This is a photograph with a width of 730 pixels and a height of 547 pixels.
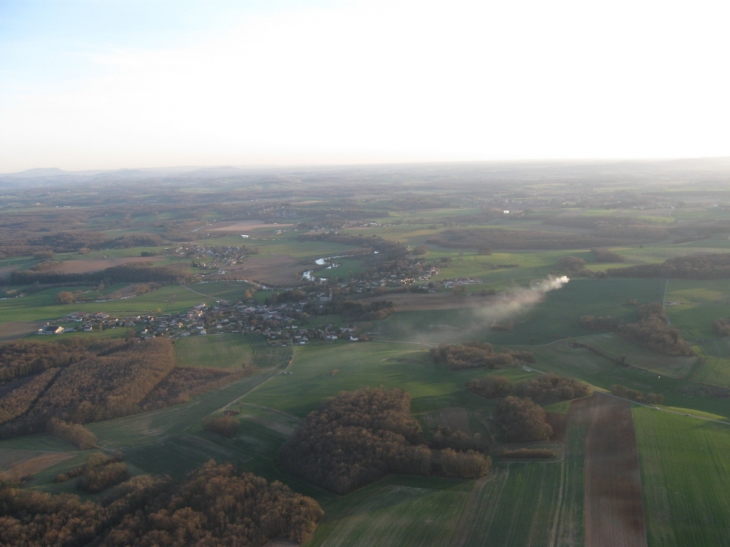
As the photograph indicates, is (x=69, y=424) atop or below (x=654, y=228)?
below

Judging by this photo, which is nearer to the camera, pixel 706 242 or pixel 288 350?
pixel 288 350

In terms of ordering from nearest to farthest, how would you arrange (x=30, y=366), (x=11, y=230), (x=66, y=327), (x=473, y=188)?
(x=30, y=366) → (x=66, y=327) → (x=11, y=230) → (x=473, y=188)

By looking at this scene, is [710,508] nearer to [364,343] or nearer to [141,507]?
[141,507]

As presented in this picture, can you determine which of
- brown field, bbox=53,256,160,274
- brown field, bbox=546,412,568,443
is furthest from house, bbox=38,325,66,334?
brown field, bbox=546,412,568,443

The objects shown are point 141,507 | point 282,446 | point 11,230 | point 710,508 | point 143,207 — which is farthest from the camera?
point 143,207

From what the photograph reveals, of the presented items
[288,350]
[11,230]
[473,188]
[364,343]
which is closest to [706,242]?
[364,343]

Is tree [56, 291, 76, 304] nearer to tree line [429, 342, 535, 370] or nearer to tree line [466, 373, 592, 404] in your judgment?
tree line [429, 342, 535, 370]

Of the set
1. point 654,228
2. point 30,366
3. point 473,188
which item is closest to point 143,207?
point 473,188
